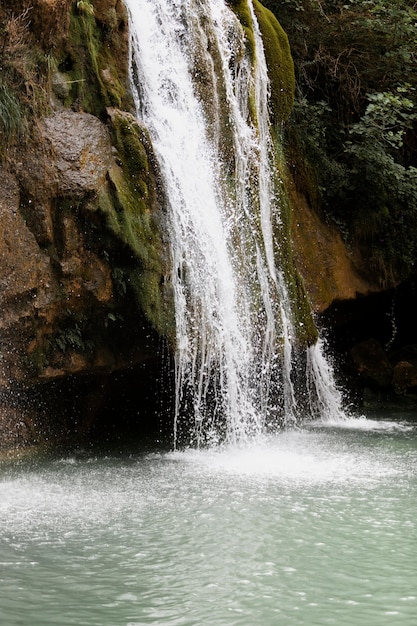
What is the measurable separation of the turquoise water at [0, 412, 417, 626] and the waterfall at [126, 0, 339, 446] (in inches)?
49.7

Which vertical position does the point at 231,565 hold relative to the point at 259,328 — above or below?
below

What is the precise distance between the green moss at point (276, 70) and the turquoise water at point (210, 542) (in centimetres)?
491

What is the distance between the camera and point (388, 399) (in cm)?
1400

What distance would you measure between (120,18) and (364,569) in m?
5.97

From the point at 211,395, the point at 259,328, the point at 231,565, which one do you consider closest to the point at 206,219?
the point at 259,328

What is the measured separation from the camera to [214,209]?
9023 millimetres

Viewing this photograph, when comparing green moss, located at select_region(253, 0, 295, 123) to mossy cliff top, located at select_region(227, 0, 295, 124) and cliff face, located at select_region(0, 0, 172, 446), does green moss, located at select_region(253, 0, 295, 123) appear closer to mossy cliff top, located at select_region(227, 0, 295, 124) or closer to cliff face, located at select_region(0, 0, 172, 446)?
mossy cliff top, located at select_region(227, 0, 295, 124)

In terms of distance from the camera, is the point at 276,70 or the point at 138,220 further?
the point at 276,70

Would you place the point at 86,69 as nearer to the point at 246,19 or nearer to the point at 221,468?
the point at 246,19

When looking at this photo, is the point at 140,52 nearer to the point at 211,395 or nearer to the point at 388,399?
the point at 211,395

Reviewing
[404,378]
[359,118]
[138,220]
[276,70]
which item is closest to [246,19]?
[276,70]

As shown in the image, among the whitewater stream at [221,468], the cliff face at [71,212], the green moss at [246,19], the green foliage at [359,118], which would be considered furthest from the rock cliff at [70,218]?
the green foliage at [359,118]

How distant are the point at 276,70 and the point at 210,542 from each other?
24.1 ft

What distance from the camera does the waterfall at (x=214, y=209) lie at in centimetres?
841
